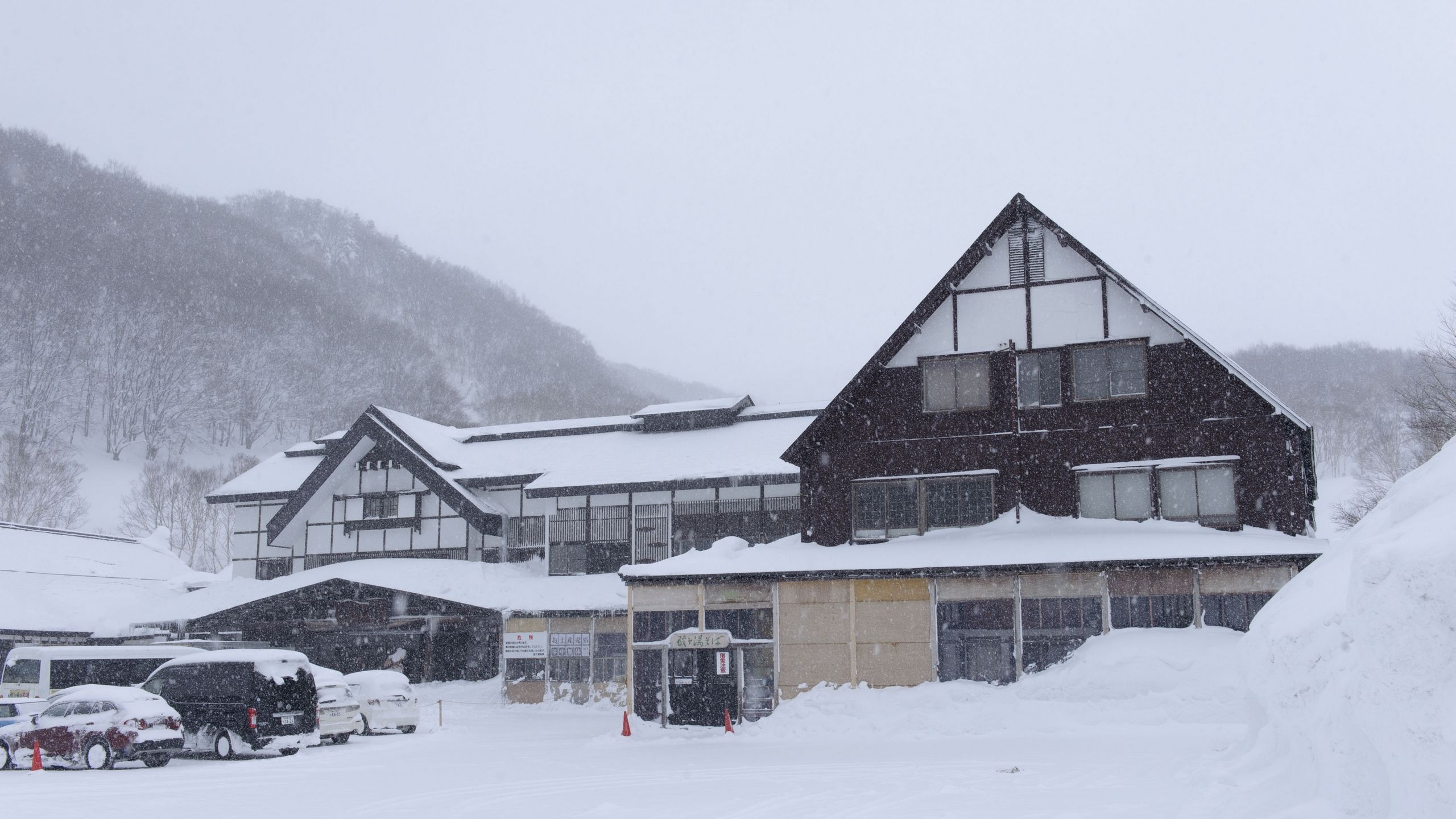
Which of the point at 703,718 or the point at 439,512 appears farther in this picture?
the point at 439,512

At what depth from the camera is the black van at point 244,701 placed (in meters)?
19.9

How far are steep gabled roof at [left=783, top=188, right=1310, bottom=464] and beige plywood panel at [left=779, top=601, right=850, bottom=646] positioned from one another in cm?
431

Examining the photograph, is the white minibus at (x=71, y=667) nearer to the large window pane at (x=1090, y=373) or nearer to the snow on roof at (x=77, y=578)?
the snow on roof at (x=77, y=578)

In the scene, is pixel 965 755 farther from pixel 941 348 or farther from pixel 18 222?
pixel 18 222

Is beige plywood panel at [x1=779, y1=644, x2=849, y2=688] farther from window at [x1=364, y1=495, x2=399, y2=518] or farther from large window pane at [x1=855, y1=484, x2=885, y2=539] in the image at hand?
window at [x1=364, y1=495, x2=399, y2=518]

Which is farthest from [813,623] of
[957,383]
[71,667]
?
[71,667]

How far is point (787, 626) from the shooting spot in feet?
77.6

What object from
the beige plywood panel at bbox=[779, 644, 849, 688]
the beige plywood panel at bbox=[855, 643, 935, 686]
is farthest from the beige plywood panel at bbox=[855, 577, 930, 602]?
the beige plywood panel at bbox=[779, 644, 849, 688]

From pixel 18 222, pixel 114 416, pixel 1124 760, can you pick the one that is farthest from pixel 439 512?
pixel 18 222

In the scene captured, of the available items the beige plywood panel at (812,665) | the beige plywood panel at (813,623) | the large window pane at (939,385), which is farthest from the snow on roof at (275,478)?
the large window pane at (939,385)

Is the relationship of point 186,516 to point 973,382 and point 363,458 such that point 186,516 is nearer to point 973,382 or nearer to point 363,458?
point 363,458

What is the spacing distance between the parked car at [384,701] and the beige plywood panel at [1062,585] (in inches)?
543

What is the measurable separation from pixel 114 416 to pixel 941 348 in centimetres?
9770

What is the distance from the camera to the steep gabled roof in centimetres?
2395
